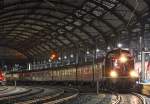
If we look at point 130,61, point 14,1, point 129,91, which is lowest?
point 129,91

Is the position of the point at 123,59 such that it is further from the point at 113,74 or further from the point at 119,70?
the point at 113,74

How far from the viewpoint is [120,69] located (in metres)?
33.9

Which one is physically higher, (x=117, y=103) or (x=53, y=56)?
(x=53, y=56)

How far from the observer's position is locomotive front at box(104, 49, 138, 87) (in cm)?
3334

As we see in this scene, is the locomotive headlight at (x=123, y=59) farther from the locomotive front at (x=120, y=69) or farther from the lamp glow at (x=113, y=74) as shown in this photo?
the lamp glow at (x=113, y=74)

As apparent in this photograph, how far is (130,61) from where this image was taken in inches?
1348

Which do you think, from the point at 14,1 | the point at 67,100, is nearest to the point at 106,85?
the point at 67,100

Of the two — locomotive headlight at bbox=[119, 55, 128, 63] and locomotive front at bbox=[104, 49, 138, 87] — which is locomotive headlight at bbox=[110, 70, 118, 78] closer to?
locomotive front at bbox=[104, 49, 138, 87]

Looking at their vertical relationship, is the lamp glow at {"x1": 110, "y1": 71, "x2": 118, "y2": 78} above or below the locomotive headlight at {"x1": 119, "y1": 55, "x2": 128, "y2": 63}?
below

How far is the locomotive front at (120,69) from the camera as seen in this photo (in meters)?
33.3

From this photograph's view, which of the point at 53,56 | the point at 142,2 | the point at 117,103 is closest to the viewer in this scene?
the point at 117,103

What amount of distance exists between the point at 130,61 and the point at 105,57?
2.35m

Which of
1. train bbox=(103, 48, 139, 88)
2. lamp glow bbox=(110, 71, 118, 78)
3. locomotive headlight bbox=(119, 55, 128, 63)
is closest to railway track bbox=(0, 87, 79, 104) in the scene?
train bbox=(103, 48, 139, 88)

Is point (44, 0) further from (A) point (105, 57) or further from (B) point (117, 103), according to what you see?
(B) point (117, 103)
